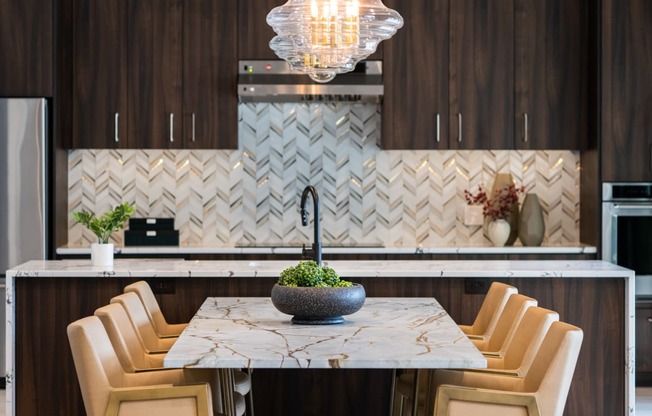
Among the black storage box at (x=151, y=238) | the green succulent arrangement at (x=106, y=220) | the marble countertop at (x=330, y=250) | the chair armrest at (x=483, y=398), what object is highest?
the green succulent arrangement at (x=106, y=220)

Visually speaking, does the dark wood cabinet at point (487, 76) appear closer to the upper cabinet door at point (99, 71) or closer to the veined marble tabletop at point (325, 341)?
the upper cabinet door at point (99, 71)

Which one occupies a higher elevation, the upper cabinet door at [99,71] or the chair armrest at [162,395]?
the upper cabinet door at [99,71]

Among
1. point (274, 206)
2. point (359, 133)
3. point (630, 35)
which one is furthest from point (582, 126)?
point (274, 206)

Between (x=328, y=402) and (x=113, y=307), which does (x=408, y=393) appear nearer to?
(x=328, y=402)

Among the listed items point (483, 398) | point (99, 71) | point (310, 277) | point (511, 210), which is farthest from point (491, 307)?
point (99, 71)

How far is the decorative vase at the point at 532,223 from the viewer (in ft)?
20.4

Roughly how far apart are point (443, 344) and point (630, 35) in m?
3.70

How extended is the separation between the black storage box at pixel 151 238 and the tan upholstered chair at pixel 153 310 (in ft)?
6.24

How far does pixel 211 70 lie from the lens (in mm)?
6109

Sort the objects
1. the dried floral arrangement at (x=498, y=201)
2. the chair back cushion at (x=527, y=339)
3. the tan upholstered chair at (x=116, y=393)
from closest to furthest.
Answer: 1. the tan upholstered chair at (x=116, y=393)
2. the chair back cushion at (x=527, y=339)
3. the dried floral arrangement at (x=498, y=201)

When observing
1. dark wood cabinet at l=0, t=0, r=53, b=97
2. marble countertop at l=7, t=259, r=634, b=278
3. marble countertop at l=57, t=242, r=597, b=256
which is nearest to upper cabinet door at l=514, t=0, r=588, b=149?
marble countertop at l=57, t=242, r=597, b=256

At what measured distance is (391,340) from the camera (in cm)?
297

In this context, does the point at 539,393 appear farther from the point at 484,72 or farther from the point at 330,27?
the point at 484,72

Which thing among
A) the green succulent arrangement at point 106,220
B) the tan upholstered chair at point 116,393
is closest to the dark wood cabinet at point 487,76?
the green succulent arrangement at point 106,220
